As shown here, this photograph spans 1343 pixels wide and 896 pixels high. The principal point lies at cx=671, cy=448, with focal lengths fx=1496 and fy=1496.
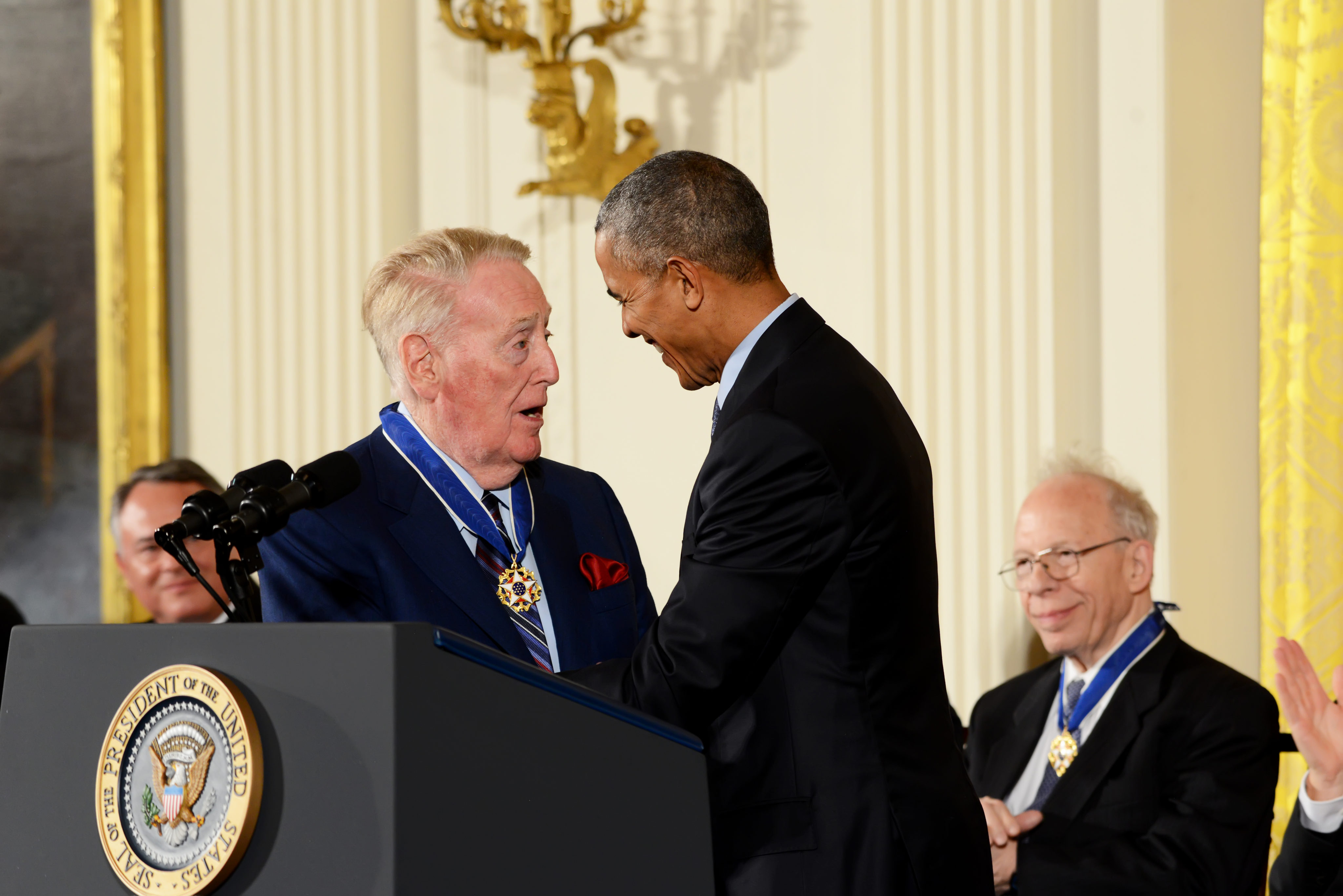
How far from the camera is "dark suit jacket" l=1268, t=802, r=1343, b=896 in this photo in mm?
3193

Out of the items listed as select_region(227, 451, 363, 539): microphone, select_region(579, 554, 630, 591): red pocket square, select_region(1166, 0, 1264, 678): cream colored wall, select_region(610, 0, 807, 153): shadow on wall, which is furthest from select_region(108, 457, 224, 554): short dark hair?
select_region(1166, 0, 1264, 678): cream colored wall

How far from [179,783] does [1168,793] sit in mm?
2528

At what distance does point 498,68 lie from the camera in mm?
5086

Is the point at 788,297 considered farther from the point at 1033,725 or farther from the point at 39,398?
the point at 39,398

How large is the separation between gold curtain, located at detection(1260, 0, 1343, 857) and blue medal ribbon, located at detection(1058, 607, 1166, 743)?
0.76 m

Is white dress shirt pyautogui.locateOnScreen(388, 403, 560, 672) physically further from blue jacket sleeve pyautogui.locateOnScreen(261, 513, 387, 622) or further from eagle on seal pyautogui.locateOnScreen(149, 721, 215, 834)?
eagle on seal pyautogui.locateOnScreen(149, 721, 215, 834)

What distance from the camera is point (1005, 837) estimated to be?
129 inches

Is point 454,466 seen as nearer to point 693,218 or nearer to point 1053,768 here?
point 693,218

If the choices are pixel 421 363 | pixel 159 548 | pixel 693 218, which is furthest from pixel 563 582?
pixel 159 548

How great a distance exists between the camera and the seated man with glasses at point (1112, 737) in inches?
127

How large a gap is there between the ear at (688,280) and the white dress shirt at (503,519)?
0.50 meters

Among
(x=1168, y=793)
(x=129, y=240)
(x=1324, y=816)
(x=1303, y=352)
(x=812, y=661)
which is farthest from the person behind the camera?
(x=129, y=240)

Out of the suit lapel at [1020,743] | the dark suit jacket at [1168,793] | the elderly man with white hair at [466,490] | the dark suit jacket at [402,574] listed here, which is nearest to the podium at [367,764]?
the dark suit jacket at [402,574]

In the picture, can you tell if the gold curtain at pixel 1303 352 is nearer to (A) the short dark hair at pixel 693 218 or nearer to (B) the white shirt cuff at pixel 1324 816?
(B) the white shirt cuff at pixel 1324 816
